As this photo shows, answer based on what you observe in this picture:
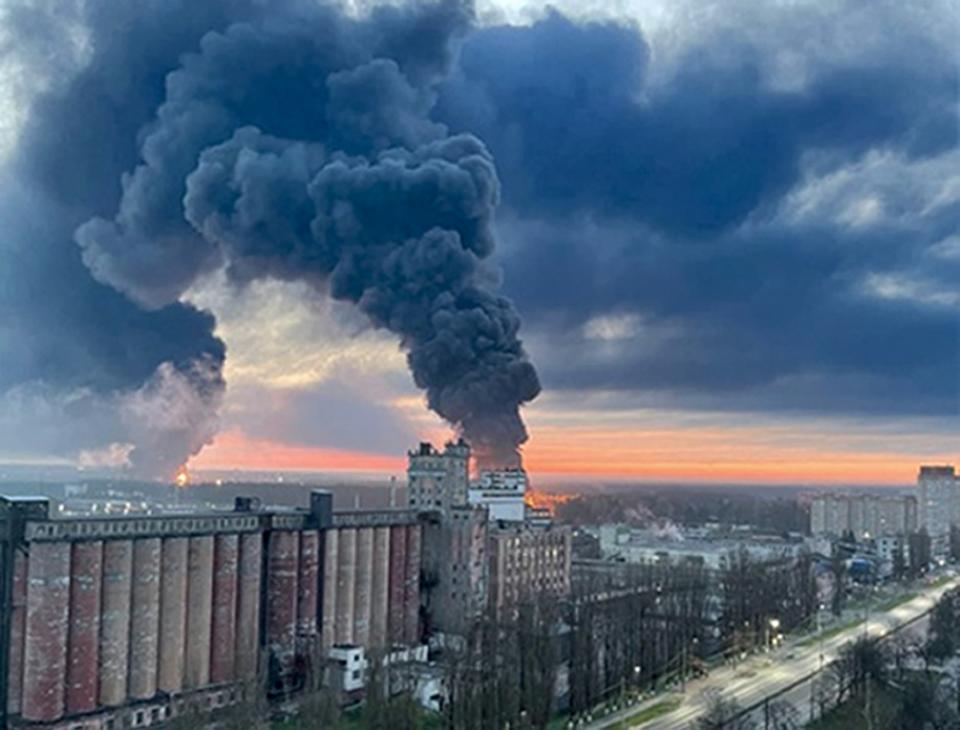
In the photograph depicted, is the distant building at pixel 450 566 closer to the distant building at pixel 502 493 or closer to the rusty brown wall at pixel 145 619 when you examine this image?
the distant building at pixel 502 493

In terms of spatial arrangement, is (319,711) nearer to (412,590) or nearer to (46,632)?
(46,632)

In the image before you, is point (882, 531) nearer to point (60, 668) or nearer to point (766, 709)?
point (766, 709)

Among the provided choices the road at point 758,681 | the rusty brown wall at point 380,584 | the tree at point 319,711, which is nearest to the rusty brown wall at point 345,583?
the rusty brown wall at point 380,584

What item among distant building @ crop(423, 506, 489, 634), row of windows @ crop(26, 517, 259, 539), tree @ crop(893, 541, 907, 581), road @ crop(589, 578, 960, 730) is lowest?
road @ crop(589, 578, 960, 730)

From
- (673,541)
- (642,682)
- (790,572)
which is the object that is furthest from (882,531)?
(642,682)

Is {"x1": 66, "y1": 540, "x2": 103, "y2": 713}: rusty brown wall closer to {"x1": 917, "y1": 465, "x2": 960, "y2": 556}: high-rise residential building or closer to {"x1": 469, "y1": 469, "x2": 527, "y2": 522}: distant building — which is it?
{"x1": 469, "y1": 469, "x2": 527, "y2": 522}: distant building

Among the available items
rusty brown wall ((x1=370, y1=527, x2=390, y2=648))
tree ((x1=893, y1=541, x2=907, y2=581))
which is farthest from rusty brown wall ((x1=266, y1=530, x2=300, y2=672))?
tree ((x1=893, y1=541, x2=907, y2=581))
